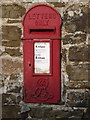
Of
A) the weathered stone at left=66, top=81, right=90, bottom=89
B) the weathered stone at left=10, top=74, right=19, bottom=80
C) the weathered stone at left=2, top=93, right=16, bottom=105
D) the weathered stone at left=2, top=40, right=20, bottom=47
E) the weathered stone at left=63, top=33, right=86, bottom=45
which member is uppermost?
the weathered stone at left=63, top=33, right=86, bottom=45

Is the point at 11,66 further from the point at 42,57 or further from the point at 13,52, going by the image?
the point at 42,57

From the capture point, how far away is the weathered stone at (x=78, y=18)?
3.07m

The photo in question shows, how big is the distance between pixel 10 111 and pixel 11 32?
3.17ft

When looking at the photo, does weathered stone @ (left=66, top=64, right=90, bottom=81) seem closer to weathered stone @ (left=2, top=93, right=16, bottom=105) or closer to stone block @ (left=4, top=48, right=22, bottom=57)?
stone block @ (left=4, top=48, right=22, bottom=57)

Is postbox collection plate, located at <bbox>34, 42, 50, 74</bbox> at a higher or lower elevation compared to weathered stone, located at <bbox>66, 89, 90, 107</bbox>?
higher

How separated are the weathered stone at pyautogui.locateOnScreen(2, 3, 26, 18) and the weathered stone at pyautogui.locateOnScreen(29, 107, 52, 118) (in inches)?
45.2

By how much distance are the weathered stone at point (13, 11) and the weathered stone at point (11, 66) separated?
1.76 ft

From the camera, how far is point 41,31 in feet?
10.0

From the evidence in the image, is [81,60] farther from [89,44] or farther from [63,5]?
[63,5]

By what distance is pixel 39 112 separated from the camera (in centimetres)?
320

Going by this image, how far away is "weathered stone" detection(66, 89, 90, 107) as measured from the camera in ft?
10.3

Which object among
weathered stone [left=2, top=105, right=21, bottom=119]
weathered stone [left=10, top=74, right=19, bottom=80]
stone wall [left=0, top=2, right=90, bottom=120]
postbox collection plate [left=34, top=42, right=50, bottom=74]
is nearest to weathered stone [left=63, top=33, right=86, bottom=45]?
stone wall [left=0, top=2, right=90, bottom=120]

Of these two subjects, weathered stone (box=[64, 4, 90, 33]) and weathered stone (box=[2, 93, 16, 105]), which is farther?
weathered stone (box=[2, 93, 16, 105])

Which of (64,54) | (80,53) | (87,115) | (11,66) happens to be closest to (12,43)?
(11,66)
